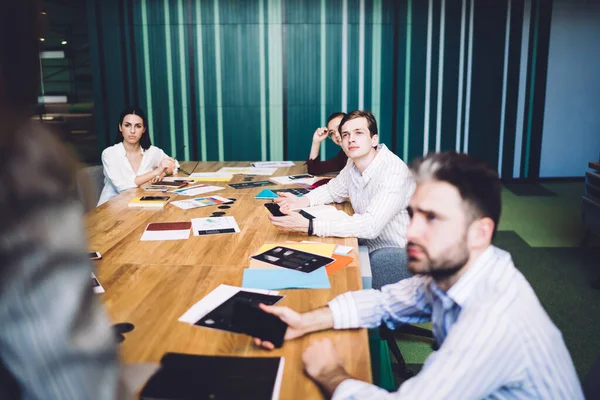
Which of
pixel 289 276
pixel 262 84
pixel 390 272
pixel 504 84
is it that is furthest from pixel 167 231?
pixel 504 84

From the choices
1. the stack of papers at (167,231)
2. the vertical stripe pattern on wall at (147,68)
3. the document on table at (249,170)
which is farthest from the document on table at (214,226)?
the vertical stripe pattern on wall at (147,68)

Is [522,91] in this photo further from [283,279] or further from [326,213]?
[283,279]

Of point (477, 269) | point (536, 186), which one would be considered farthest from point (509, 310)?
point (536, 186)

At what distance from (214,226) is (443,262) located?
4.91ft

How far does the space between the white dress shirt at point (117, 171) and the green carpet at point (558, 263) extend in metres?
2.09

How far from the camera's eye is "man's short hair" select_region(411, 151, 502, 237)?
1249mm

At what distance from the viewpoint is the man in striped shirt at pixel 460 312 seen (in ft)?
3.59

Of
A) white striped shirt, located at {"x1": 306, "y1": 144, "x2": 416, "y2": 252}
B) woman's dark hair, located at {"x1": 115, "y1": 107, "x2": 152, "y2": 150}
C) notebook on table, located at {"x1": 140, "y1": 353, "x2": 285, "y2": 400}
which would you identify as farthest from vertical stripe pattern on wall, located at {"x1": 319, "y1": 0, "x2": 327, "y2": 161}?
notebook on table, located at {"x1": 140, "y1": 353, "x2": 285, "y2": 400}

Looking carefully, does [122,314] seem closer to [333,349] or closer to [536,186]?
[333,349]

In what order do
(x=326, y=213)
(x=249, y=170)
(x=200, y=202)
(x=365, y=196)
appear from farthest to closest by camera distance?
(x=249, y=170)
(x=200, y=202)
(x=365, y=196)
(x=326, y=213)

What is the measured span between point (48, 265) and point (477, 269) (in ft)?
3.08

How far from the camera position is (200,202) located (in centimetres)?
308

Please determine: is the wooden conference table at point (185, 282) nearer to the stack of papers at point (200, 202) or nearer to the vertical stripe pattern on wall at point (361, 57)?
the stack of papers at point (200, 202)

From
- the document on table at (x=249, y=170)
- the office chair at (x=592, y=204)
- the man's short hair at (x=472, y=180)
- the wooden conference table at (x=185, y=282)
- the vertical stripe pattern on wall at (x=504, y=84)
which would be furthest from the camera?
the vertical stripe pattern on wall at (x=504, y=84)
